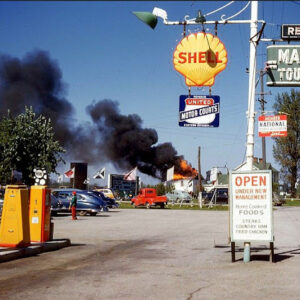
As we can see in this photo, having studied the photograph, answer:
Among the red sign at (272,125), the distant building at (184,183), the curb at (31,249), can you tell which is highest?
the red sign at (272,125)

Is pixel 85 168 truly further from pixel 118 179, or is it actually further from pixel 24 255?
pixel 24 255

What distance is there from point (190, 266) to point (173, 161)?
5796 centimetres

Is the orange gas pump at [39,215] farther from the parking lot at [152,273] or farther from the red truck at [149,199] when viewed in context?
the red truck at [149,199]

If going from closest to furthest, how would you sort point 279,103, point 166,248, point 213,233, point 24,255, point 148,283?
point 148,283 < point 24,255 < point 166,248 < point 213,233 < point 279,103

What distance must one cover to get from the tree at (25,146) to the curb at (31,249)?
2473cm

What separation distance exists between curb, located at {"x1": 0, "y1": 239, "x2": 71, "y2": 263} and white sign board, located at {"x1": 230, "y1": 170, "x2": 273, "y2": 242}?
4597 millimetres

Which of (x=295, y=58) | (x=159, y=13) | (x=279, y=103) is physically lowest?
(x=295, y=58)

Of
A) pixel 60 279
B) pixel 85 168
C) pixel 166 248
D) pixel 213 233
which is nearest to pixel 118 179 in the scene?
pixel 85 168

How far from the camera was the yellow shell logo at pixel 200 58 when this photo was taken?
36.3 feet

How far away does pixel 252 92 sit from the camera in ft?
38.3

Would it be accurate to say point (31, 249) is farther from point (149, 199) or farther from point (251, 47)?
point (149, 199)

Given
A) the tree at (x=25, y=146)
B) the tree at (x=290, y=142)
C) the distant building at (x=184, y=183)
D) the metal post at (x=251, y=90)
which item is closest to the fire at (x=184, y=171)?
the distant building at (x=184, y=183)

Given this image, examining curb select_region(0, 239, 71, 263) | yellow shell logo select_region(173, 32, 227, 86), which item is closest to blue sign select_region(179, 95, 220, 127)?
yellow shell logo select_region(173, 32, 227, 86)

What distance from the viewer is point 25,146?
37.8 meters
